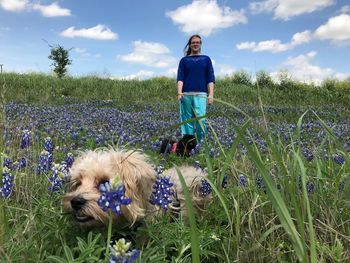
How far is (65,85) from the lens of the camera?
23.2 m

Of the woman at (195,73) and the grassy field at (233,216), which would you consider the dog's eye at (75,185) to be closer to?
the grassy field at (233,216)

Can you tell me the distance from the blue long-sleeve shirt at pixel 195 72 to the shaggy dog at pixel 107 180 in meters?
5.41

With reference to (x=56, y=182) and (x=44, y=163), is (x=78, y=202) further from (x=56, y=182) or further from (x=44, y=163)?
(x=44, y=163)

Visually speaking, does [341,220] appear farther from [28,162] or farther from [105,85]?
[105,85]

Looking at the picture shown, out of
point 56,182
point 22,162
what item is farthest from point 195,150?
point 56,182

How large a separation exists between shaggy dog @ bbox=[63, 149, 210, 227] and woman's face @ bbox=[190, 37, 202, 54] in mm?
5649

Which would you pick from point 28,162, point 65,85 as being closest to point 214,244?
point 28,162

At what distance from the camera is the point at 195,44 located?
29.5 ft

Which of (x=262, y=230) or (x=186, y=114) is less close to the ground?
(x=186, y=114)

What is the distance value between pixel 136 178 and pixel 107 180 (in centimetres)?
22

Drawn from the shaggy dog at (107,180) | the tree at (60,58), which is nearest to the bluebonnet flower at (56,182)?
the shaggy dog at (107,180)

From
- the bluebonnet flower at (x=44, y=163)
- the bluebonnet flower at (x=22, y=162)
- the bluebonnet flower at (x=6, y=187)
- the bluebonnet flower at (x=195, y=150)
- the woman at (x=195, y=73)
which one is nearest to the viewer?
the bluebonnet flower at (x=6, y=187)

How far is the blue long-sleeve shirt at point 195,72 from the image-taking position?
896cm

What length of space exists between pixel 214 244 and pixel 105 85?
21.6 meters
